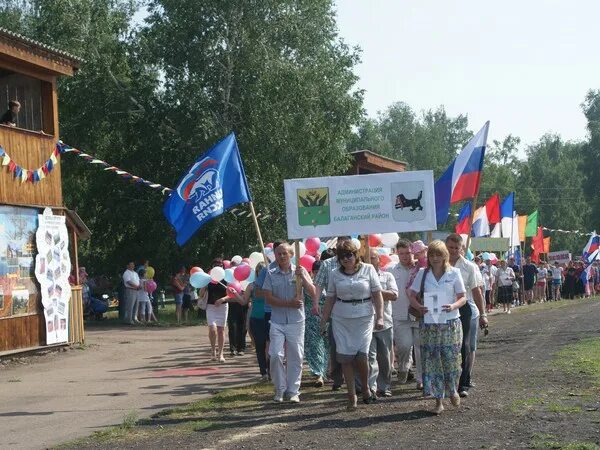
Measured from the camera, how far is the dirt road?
346 inches

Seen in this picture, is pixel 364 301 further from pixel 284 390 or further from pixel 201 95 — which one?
pixel 201 95

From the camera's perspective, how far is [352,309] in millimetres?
10938

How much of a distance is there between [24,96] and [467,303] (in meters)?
12.8

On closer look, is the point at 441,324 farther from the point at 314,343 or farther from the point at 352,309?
the point at 314,343

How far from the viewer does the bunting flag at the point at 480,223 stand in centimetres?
3344

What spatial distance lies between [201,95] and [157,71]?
2590 mm

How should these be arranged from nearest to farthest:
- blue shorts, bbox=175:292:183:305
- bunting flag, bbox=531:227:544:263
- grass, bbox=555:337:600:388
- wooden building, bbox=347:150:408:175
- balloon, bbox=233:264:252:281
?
1. grass, bbox=555:337:600:388
2. balloon, bbox=233:264:252:281
3. blue shorts, bbox=175:292:183:305
4. wooden building, bbox=347:150:408:175
5. bunting flag, bbox=531:227:544:263

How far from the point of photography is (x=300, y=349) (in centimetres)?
1222

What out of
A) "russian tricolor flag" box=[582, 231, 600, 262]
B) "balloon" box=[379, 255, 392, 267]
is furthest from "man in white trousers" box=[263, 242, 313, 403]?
"russian tricolor flag" box=[582, 231, 600, 262]

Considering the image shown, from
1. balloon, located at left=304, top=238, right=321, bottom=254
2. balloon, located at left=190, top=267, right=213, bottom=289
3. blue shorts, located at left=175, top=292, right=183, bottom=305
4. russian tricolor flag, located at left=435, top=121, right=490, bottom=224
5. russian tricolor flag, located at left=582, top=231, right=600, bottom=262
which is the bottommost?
blue shorts, located at left=175, top=292, right=183, bottom=305

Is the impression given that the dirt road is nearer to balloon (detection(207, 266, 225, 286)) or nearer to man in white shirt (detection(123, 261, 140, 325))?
balloon (detection(207, 266, 225, 286))

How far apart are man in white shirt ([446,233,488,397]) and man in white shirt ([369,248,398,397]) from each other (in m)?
0.92

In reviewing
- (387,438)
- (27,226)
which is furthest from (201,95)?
(387,438)

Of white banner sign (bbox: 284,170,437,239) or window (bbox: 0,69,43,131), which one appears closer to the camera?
white banner sign (bbox: 284,170,437,239)
